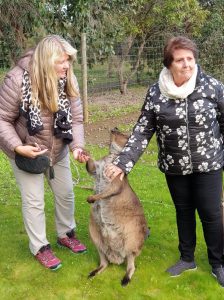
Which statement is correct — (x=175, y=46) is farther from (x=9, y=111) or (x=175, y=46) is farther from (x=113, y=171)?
(x=9, y=111)

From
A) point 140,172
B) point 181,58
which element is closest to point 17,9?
point 140,172

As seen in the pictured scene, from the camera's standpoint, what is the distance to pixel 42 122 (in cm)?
367

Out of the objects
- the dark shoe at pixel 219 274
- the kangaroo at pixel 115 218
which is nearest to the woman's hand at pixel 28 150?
the kangaroo at pixel 115 218

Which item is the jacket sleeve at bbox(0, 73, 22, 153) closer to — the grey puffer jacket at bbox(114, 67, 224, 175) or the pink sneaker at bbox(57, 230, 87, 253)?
the grey puffer jacket at bbox(114, 67, 224, 175)

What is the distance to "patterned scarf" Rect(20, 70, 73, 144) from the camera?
3.55m

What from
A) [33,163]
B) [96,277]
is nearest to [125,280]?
[96,277]

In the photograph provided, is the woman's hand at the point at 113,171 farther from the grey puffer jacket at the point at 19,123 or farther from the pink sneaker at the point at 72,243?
the pink sneaker at the point at 72,243

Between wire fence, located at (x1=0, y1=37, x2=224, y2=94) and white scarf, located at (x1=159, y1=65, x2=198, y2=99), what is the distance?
961 centimetres

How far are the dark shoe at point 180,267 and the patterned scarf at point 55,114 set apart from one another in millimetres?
1452

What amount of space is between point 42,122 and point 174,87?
3.64 feet

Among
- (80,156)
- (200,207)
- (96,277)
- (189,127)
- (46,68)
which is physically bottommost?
(96,277)

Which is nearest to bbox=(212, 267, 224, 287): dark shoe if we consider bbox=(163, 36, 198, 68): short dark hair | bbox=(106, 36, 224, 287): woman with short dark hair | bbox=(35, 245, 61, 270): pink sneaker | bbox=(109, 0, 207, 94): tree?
bbox=(106, 36, 224, 287): woman with short dark hair

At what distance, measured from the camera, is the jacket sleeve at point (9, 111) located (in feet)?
11.6

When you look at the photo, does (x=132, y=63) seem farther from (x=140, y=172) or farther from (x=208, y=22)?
(x=140, y=172)
